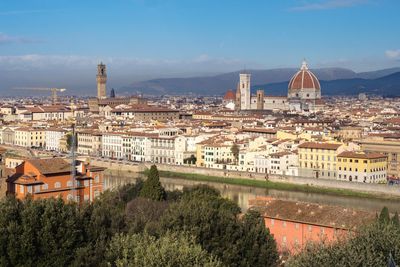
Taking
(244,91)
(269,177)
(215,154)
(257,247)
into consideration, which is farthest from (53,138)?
(244,91)

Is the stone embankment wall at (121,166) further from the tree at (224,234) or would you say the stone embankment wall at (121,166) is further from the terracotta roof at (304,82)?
the terracotta roof at (304,82)

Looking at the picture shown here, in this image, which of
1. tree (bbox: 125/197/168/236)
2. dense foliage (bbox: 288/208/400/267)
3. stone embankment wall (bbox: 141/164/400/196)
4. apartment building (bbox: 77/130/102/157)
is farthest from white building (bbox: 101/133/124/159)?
dense foliage (bbox: 288/208/400/267)

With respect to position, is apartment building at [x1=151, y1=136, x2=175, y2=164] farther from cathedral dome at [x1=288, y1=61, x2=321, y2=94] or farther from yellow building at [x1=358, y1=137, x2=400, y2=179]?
cathedral dome at [x1=288, y1=61, x2=321, y2=94]

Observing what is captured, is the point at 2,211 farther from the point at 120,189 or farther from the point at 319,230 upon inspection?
the point at 120,189

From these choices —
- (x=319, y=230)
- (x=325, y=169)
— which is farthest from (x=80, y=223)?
(x=325, y=169)

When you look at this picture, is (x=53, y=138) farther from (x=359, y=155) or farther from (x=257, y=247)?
(x=257, y=247)

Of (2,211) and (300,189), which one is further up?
(2,211)
